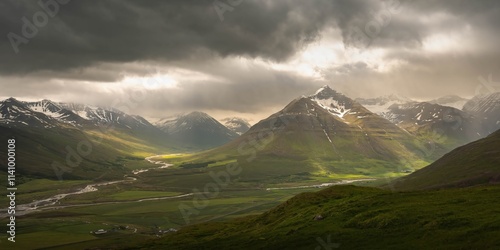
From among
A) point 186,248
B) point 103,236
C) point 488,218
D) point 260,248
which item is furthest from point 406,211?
point 103,236

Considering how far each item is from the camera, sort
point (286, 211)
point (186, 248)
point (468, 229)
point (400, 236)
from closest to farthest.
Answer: point (468, 229) < point (400, 236) < point (186, 248) < point (286, 211)

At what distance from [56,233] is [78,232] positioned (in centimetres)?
978

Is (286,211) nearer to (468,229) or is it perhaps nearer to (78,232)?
(468,229)

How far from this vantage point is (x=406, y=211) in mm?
71812

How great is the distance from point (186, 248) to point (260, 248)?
23600mm

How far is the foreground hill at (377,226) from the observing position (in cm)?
5681

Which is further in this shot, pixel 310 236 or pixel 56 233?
pixel 56 233

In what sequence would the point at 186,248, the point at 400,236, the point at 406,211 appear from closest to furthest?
1. the point at 400,236
2. the point at 406,211
3. the point at 186,248

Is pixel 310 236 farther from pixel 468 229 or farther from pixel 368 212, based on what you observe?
pixel 468 229

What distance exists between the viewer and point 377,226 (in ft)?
227

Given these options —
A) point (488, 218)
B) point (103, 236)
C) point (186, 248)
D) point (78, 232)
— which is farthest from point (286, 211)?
point (78, 232)

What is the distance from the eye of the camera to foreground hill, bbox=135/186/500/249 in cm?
5681

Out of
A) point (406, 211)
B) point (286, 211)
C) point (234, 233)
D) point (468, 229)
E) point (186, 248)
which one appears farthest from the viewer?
point (286, 211)

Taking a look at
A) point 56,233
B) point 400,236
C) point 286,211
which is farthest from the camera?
point 56,233
